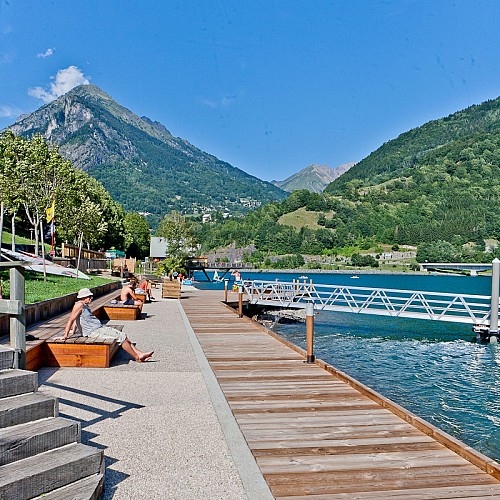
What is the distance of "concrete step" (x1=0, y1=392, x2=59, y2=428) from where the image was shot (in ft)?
12.0

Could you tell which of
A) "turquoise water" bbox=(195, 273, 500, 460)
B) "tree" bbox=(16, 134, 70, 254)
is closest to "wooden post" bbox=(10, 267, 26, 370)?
"turquoise water" bbox=(195, 273, 500, 460)

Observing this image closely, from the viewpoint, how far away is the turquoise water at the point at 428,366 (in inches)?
377

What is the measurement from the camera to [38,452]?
360cm

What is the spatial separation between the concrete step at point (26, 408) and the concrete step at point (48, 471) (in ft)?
1.09

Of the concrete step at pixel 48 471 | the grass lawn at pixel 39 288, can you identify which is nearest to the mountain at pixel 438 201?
the grass lawn at pixel 39 288

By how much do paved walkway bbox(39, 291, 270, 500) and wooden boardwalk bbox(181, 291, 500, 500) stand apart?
222 millimetres

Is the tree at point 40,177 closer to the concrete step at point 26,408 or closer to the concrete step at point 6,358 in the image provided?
the concrete step at point 6,358

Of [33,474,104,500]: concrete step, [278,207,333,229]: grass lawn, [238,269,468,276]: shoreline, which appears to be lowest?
[238,269,468,276]: shoreline

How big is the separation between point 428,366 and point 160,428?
37.3 ft

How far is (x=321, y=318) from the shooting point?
1070 inches

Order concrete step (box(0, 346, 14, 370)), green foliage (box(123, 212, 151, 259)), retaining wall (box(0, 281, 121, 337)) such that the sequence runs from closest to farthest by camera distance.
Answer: concrete step (box(0, 346, 14, 370))
retaining wall (box(0, 281, 121, 337))
green foliage (box(123, 212, 151, 259))

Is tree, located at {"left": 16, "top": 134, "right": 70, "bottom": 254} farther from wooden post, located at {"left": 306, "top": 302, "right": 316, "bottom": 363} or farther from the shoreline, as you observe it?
the shoreline

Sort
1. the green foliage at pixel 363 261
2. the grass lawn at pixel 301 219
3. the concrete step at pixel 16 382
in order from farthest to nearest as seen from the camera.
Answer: the grass lawn at pixel 301 219 < the green foliage at pixel 363 261 < the concrete step at pixel 16 382

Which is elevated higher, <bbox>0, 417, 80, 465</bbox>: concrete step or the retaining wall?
the retaining wall
